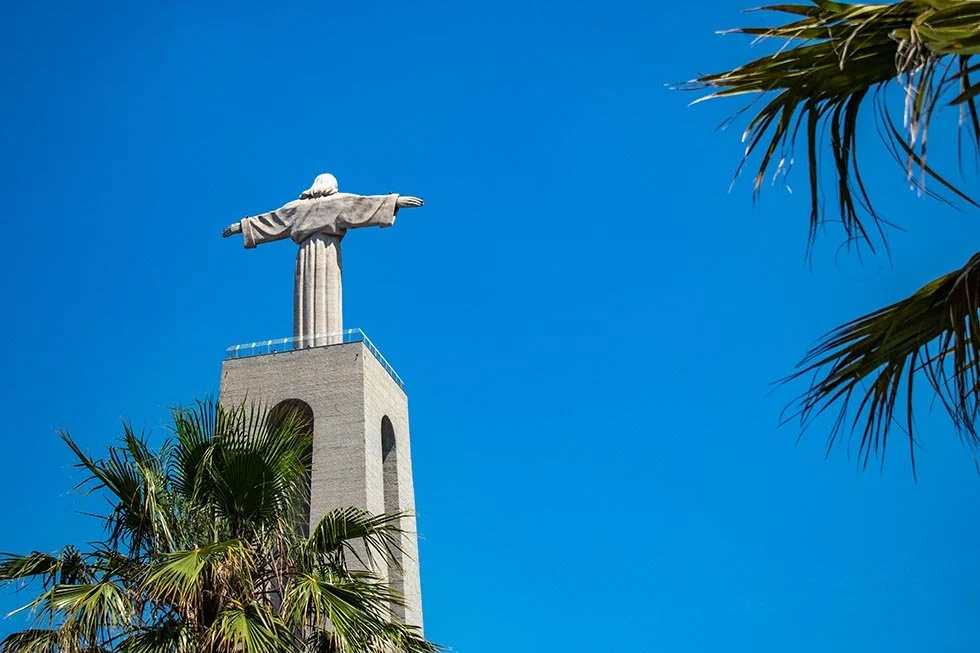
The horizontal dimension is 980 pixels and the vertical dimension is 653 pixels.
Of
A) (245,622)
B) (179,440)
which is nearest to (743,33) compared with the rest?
(245,622)

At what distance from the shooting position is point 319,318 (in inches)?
971

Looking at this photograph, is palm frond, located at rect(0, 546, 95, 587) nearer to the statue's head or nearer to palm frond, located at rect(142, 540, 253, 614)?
palm frond, located at rect(142, 540, 253, 614)

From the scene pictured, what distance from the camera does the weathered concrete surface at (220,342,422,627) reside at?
885 inches

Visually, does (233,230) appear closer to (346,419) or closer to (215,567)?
(346,419)

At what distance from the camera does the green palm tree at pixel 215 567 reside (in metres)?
10.2

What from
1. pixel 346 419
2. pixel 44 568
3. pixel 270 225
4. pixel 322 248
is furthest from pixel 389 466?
pixel 44 568

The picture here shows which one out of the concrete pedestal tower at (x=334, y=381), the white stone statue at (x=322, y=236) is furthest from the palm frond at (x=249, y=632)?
the white stone statue at (x=322, y=236)

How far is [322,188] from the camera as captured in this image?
2583 cm

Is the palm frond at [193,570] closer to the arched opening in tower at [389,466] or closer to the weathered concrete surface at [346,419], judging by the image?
the weathered concrete surface at [346,419]

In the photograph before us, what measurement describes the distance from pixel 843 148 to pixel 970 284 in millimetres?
624

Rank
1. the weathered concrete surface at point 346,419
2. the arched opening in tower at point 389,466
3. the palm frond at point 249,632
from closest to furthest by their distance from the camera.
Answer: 1. the palm frond at point 249,632
2. the weathered concrete surface at point 346,419
3. the arched opening in tower at point 389,466

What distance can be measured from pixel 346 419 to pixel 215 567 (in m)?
12.6

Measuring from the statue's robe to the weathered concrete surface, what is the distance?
0.81 m

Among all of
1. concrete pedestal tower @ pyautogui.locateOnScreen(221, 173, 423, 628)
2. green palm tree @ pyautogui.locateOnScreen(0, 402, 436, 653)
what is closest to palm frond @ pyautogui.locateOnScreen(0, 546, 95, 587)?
green palm tree @ pyautogui.locateOnScreen(0, 402, 436, 653)
